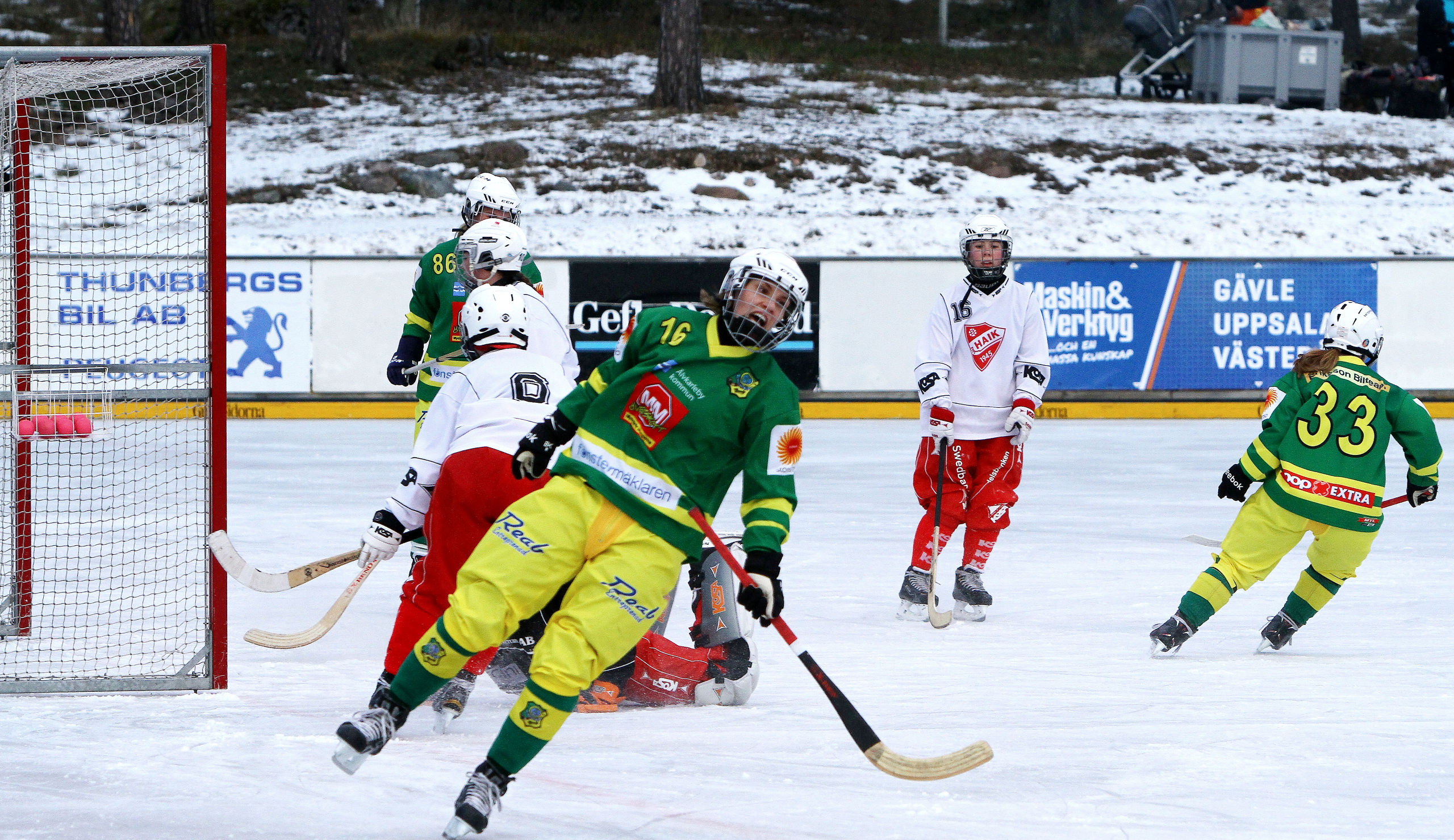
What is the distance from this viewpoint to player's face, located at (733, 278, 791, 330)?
365 cm

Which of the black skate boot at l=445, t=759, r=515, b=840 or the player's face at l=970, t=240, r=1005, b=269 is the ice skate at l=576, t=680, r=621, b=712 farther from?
the player's face at l=970, t=240, r=1005, b=269

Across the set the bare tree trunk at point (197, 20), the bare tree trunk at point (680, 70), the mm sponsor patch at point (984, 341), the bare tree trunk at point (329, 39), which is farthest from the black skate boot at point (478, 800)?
the bare tree trunk at point (197, 20)

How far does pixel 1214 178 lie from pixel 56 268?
Answer: 1602cm

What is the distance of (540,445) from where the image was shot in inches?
148

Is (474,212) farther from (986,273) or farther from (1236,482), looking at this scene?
(1236,482)

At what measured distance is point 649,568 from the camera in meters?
3.54

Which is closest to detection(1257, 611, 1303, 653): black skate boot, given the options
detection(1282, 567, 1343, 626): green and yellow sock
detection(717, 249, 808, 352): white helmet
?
detection(1282, 567, 1343, 626): green and yellow sock

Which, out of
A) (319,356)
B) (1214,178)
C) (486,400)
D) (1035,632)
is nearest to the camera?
(486,400)

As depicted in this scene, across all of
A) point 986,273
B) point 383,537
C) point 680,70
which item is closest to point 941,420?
point 986,273

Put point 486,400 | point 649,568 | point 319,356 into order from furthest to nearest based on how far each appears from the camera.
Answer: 1. point 319,356
2. point 486,400
3. point 649,568

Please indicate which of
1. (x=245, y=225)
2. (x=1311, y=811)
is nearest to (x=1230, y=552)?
(x=1311, y=811)

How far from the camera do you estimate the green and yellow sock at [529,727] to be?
132 inches

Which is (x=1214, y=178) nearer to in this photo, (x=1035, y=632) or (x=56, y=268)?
(x=56, y=268)

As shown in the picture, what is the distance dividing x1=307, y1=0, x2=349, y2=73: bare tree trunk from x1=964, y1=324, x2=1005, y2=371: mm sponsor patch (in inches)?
860
